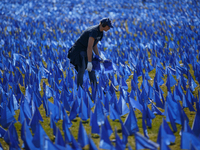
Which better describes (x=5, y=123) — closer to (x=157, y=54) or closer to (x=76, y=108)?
(x=76, y=108)

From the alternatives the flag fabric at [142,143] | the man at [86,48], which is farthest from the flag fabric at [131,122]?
the man at [86,48]

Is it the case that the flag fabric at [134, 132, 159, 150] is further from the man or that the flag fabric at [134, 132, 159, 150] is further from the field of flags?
the man

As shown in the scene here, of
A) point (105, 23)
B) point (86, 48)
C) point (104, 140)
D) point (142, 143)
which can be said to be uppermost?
point (105, 23)

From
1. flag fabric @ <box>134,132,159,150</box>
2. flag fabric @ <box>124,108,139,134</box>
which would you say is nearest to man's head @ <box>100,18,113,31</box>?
flag fabric @ <box>124,108,139,134</box>

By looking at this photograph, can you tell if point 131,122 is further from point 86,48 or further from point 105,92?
point 86,48

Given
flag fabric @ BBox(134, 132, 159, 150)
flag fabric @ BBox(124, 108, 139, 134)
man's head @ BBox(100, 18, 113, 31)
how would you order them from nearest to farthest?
flag fabric @ BBox(134, 132, 159, 150) → flag fabric @ BBox(124, 108, 139, 134) → man's head @ BBox(100, 18, 113, 31)

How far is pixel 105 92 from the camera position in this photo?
5281 mm

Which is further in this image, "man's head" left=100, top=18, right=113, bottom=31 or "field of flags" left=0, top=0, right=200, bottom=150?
"man's head" left=100, top=18, right=113, bottom=31

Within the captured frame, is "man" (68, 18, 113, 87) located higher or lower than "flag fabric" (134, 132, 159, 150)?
higher

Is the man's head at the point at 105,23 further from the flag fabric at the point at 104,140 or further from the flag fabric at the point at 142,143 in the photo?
the flag fabric at the point at 142,143

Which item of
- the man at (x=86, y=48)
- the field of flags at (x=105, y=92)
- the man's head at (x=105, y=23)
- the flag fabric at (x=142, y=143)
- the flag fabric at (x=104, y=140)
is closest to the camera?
the flag fabric at (x=142, y=143)

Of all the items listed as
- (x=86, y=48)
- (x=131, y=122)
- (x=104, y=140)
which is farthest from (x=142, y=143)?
(x=86, y=48)

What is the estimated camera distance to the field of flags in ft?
10.7

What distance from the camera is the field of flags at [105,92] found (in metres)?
3.25
